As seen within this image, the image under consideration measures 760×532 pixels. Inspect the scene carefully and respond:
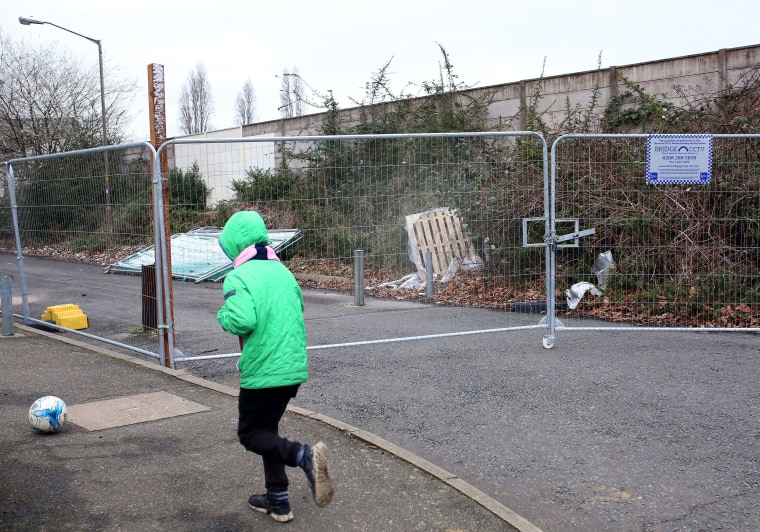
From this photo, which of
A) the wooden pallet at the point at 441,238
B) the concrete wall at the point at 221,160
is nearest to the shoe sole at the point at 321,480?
the concrete wall at the point at 221,160

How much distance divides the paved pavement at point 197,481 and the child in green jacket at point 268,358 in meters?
0.34

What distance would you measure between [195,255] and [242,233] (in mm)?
4110

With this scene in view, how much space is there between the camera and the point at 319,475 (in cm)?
353

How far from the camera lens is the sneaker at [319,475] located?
3514 millimetres

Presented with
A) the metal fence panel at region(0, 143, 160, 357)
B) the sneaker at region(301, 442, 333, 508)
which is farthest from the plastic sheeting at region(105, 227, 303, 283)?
the sneaker at region(301, 442, 333, 508)

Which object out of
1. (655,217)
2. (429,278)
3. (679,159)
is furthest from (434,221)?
(679,159)

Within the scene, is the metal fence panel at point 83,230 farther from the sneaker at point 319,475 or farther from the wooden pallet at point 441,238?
the sneaker at point 319,475

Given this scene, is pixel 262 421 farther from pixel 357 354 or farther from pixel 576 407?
pixel 357 354

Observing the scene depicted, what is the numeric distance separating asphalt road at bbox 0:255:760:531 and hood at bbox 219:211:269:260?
6.23ft

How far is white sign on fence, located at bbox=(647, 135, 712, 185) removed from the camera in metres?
7.83

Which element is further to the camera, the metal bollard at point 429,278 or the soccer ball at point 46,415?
the metal bollard at point 429,278

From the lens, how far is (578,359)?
7.48 metres

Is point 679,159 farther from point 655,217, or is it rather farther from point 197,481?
point 197,481

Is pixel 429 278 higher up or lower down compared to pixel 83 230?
lower down
